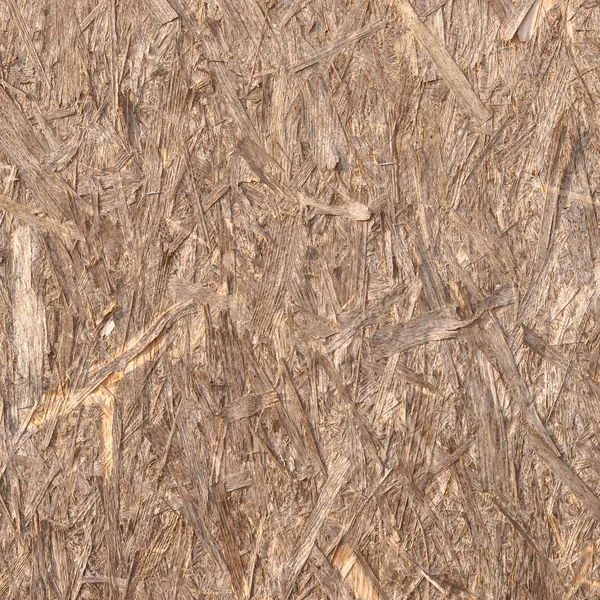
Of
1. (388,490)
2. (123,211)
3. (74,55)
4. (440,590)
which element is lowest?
(440,590)

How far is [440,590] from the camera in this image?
0.86 m

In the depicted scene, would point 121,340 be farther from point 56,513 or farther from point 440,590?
point 440,590

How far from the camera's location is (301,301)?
874mm

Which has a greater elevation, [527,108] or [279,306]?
[527,108]

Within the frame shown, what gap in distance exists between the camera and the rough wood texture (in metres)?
0.87

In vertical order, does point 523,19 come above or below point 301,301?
above

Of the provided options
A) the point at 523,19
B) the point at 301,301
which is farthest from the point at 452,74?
the point at 301,301

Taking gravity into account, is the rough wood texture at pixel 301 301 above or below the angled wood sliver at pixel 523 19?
below

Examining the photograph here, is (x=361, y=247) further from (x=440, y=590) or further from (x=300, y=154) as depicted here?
(x=440, y=590)

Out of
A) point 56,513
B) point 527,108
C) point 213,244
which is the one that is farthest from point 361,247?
point 56,513

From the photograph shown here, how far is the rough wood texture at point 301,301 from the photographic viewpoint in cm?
87

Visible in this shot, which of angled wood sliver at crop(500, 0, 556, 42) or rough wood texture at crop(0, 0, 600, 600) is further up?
angled wood sliver at crop(500, 0, 556, 42)

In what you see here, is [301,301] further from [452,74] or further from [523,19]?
[523,19]

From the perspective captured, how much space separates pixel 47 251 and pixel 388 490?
2.27 ft
